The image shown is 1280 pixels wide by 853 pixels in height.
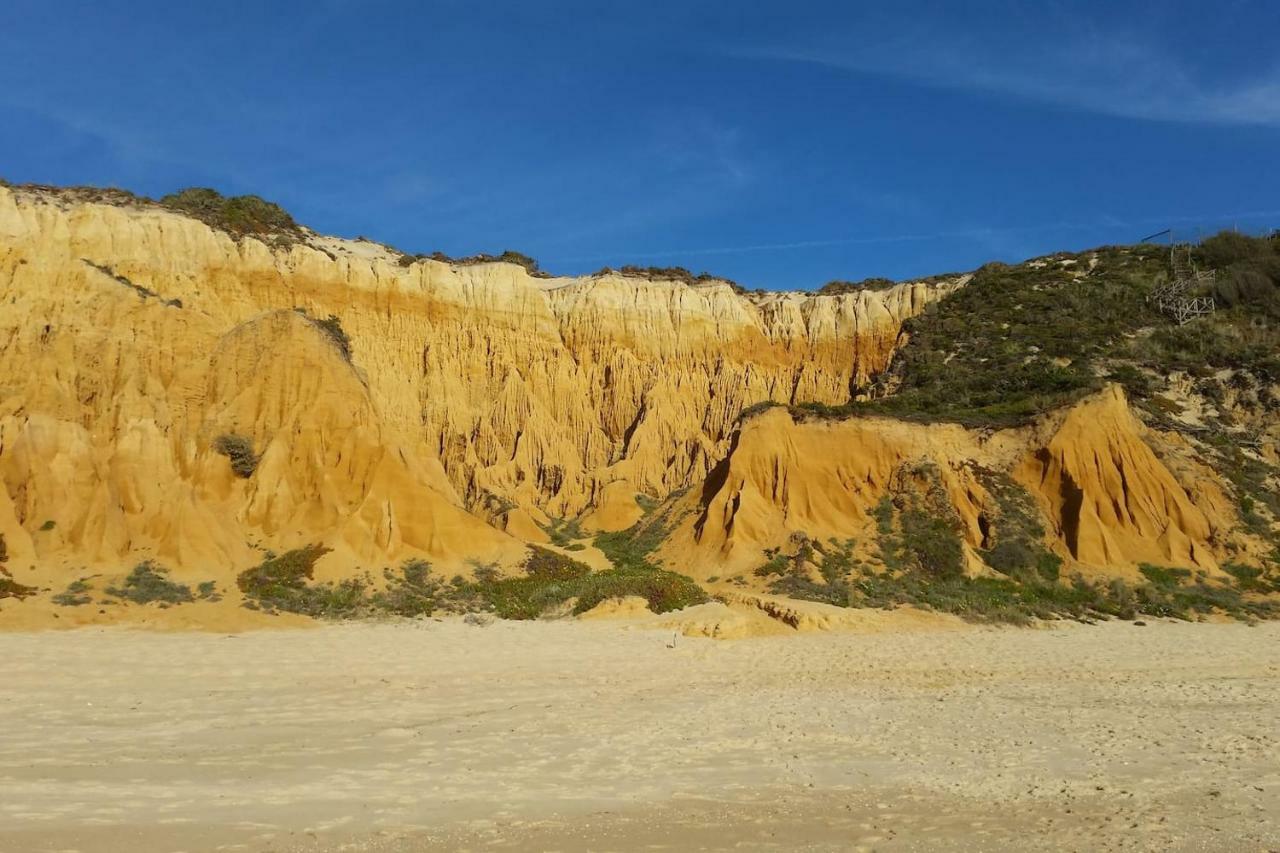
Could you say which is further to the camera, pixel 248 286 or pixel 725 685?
pixel 248 286

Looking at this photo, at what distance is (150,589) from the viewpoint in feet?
62.9

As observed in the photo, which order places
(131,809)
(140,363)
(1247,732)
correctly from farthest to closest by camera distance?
(140,363), (1247,732), (131,809)

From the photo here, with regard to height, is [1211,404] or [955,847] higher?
[1211,404]

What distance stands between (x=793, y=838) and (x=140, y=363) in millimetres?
24223

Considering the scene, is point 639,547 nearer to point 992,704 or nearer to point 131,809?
point 992,704

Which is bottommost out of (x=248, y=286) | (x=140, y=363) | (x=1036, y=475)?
(x=1036, y=475)

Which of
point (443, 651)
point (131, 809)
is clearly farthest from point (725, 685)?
point (131, 809)

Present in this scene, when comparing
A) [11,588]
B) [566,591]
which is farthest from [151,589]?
[566,591]

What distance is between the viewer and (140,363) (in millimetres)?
24625

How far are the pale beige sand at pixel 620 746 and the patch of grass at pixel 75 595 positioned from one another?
2000mm

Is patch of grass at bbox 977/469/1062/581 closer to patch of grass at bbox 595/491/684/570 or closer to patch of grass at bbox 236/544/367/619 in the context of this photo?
patch of grass at bbox 595/491/684/570

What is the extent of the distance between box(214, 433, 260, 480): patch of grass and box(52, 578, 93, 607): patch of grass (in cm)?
539

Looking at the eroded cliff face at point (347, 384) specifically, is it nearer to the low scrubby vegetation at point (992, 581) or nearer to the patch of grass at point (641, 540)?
the patch of grass at point (641, 540)

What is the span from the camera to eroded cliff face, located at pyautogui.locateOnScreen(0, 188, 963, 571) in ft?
71.4
